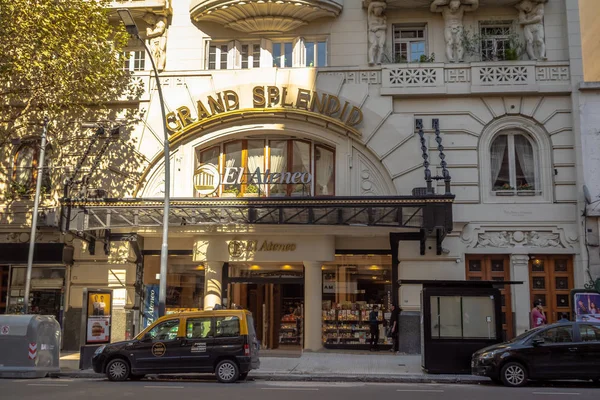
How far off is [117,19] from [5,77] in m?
5.89

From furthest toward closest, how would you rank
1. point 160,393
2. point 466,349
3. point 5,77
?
1. point 5,77
2. point 466,349
3. point 160,393

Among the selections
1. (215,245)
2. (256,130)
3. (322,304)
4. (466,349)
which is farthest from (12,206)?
(466,349)

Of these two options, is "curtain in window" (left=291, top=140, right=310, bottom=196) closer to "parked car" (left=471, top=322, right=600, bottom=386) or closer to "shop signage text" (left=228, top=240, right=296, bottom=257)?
"shop signage text" (left=228, top=240, right=296, bottom=257)

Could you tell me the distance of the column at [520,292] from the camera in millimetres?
20906

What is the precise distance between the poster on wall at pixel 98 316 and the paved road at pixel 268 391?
8.59ft

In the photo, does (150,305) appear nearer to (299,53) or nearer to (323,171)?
(323,171)

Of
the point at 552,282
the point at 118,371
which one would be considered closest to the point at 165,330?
the point at 118,371

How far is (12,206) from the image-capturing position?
23.2m


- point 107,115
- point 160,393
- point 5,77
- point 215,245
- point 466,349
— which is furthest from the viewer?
point 107,115

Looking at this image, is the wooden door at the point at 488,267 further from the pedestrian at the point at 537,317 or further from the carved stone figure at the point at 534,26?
the carved stone figure at the point at 534,26

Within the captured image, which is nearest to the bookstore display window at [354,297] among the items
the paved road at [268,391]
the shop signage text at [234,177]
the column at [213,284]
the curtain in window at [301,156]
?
the shop signage text at [234,177]

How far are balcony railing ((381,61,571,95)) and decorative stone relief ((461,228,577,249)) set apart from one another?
4.98 metres

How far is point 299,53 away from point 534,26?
8626 mm

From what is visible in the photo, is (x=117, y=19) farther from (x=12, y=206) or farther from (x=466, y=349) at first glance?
(x=466, y=349)
